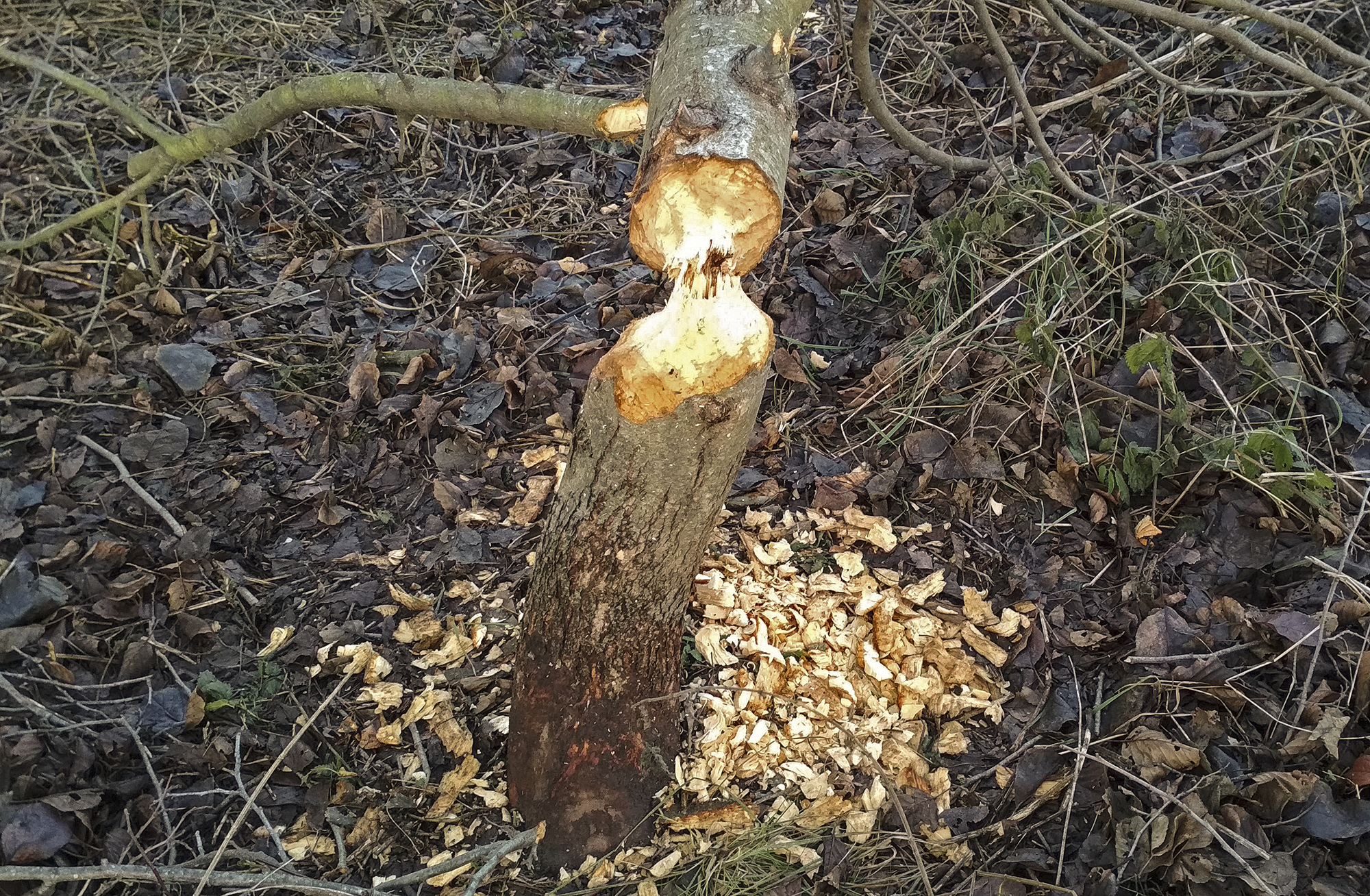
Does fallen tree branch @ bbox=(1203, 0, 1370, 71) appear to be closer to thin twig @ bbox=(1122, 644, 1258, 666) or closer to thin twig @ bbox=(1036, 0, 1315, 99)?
thin twig @ bbox=(1036, 0, 1315, 99)

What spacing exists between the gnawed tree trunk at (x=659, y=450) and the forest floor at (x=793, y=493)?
0.49 feet

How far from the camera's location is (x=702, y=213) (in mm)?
1372

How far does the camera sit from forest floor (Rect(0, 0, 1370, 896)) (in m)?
1.93

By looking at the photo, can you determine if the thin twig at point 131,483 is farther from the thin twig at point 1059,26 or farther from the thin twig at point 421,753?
the thin twig at point 1059,26

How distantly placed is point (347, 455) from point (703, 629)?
125 centimetres

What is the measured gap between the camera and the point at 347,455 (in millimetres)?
2721

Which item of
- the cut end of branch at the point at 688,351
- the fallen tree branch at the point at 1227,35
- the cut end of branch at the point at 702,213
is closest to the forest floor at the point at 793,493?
the fallen tree branch at the point at 1227,35

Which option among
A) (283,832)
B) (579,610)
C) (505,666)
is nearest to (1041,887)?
(579,610)

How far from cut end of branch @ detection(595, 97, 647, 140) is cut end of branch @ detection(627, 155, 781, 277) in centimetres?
45

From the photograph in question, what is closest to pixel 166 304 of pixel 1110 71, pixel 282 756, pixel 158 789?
pixel 158 789

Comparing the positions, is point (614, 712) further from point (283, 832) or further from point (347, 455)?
point (347, 455)

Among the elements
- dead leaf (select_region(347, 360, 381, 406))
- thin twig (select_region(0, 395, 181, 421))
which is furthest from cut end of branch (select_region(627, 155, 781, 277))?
thin twig (select_region(0, 395, 181, 421))

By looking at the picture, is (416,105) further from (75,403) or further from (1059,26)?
(1059,26)

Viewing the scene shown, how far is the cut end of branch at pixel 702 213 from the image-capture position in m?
1.32
